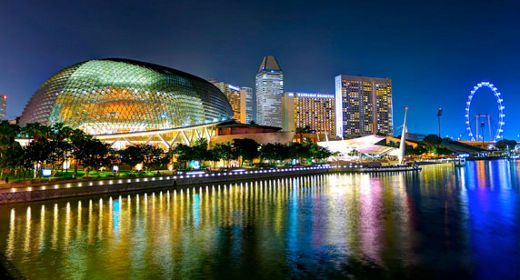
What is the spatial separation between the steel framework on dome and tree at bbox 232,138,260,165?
11247 mm

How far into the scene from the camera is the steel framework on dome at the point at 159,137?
75444 millimetres

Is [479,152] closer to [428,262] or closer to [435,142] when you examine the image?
[435,142]

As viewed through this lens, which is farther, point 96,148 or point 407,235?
point 96,148

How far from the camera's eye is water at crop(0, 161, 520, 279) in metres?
14.2

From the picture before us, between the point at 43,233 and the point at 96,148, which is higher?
the point at 96,148

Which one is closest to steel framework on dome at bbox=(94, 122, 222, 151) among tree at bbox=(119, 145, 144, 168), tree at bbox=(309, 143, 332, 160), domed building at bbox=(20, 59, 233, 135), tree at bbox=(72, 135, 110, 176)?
domed building at bbox=(20, 59, 233, 135)

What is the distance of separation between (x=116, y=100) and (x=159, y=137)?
11.4 m

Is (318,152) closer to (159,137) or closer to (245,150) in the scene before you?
(245,150)

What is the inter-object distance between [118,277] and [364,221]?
49.1ft

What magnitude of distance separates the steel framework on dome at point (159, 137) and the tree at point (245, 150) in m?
11.2

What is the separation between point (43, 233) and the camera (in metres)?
20.5

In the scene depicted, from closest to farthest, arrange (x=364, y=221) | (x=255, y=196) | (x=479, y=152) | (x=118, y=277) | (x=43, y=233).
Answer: (x=118, y=277) < (x=43, y=233) < (x=364, y=221) < (x=255, y=196) < (x=479, y=152)

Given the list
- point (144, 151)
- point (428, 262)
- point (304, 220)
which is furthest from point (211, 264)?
point (144, 151)

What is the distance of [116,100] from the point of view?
76.1m
